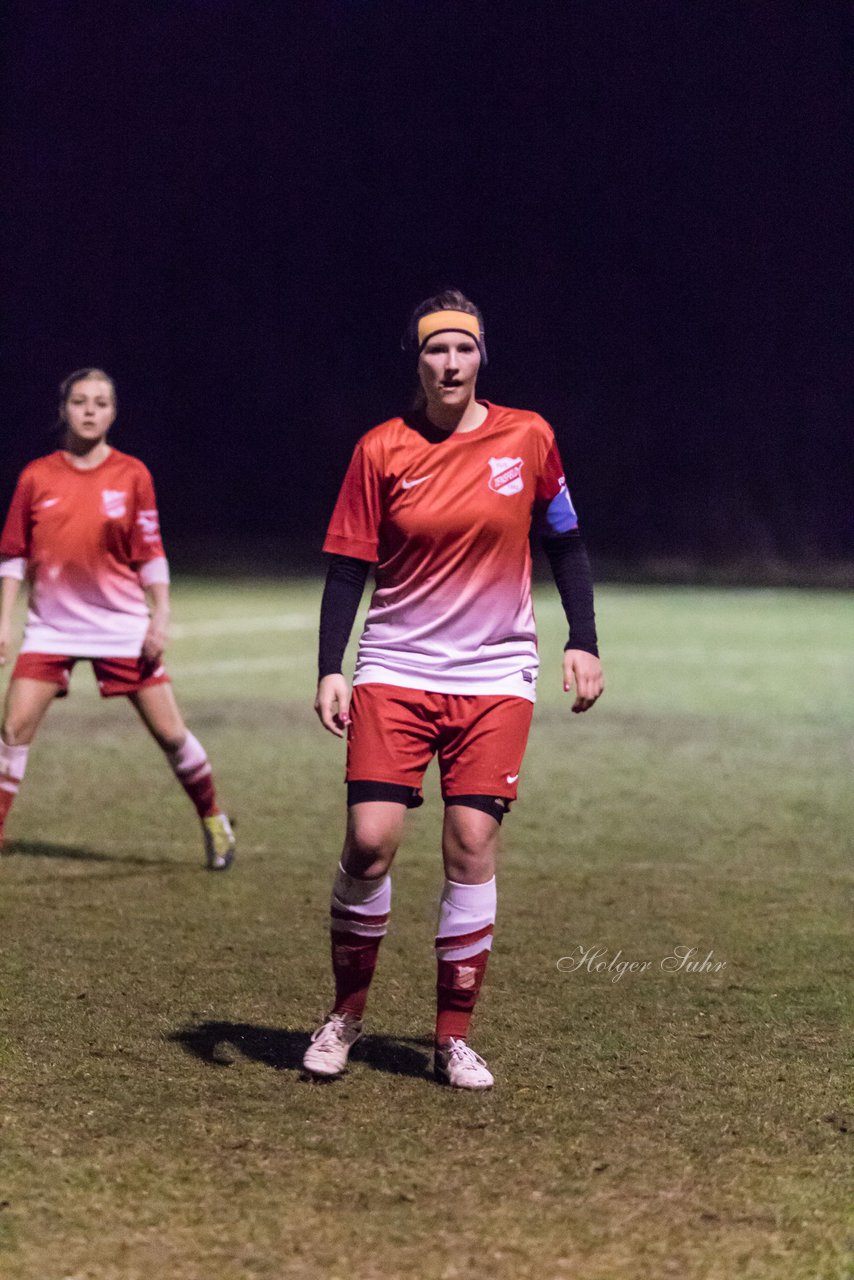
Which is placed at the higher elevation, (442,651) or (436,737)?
(442,651)

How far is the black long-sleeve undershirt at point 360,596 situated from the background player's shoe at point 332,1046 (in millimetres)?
866

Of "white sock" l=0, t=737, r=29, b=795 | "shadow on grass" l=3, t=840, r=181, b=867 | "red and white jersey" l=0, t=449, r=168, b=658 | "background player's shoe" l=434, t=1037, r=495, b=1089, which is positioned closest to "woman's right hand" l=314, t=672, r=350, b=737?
"background player's shoe" l=434, t=1037, r=495, b=1089

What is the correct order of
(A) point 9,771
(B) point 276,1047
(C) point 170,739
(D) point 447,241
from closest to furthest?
(B) point 276,1047 → (A) point 9,771 → (C) point 170,739 → (D) point 447,241

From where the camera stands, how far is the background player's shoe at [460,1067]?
4254mm

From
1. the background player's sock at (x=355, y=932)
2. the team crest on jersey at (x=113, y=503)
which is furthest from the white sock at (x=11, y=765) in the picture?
the background player's sock at (x=355, y=932)

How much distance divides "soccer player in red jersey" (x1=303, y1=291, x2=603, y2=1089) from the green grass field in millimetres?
370

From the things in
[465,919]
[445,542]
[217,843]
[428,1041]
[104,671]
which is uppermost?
[445,542]

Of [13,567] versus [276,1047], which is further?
[13,567]

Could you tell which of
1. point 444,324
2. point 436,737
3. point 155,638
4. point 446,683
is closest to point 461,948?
point 436,737

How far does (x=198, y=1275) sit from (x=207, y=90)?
31.4 meters

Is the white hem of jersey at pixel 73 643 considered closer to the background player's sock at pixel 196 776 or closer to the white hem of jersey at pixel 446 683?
the background player's sock at pixel 196 776

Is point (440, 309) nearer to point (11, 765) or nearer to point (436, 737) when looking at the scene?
point (436, 737)

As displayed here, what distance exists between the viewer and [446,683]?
14.3 ft

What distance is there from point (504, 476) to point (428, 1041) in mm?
1539
